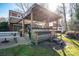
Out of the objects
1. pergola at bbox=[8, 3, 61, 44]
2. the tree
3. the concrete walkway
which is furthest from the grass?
the tree

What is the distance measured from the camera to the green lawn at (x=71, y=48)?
336 centimetres

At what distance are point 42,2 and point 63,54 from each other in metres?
0.79

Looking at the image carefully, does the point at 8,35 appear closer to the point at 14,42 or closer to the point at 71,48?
the point at 14,42

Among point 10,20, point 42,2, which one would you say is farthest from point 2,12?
point 42,2

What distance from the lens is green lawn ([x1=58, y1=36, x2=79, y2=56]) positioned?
11.0 feet

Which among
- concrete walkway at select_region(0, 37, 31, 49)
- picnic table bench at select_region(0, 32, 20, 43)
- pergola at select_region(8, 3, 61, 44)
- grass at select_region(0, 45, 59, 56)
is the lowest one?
grass at select_region(0, 45, 59, 56)

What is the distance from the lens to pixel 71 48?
11.1 ft

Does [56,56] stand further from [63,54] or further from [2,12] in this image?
[2,12]

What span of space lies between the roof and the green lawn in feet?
1.09

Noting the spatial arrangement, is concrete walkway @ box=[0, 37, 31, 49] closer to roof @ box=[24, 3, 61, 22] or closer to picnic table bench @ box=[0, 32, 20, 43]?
picnic table bench @ box=[0, 32, 20, 43]

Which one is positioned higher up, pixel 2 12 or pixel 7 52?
pixel 2 12

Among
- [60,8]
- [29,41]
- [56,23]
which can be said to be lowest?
[29,41]

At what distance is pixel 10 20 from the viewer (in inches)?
133

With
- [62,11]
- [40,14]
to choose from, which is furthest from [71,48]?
[40,14]
